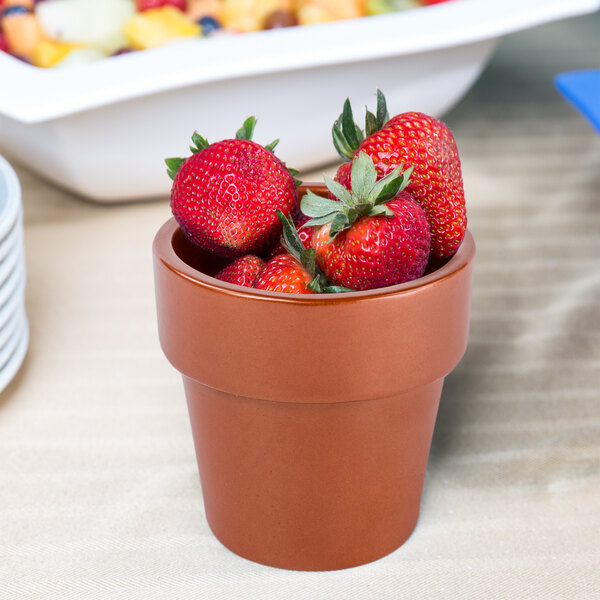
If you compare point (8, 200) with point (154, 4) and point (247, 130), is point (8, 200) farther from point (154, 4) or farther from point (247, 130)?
point (154, 4)

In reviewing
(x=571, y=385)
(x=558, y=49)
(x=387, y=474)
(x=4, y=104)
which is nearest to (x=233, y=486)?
(x=387, y=474)

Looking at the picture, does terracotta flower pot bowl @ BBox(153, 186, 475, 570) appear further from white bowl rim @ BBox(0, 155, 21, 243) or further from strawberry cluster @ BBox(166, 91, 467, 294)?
white bowl rim @ BBox(0, 155, 21, 243)

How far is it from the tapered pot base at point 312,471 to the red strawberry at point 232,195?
11 centimetres

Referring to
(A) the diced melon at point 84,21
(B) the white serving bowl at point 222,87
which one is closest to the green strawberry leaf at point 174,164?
(B) the white serving bowl at point 222,87

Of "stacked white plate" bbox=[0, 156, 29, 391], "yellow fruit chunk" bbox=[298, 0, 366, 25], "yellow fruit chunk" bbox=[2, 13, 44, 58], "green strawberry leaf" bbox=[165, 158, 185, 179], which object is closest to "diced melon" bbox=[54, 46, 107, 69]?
"yellow fruit chunk" bbox=[2, 13, 44, 58]

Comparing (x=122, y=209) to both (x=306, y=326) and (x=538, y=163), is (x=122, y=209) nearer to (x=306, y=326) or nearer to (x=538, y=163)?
(x=538, y=163)

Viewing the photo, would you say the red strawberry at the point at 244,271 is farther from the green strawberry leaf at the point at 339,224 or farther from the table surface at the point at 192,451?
the table surface at the point at 192,451

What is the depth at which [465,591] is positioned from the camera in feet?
2.06

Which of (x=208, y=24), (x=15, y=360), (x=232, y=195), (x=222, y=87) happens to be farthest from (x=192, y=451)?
(x=208, y=24)

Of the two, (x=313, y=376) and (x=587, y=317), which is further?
(x=587, y=317)

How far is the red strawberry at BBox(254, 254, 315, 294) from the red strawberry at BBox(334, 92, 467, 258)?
0.28 feet

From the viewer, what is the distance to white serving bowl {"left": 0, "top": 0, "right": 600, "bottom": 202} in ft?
3.88

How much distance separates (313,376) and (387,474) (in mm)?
116

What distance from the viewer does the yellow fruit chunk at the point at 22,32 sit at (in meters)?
1.49
